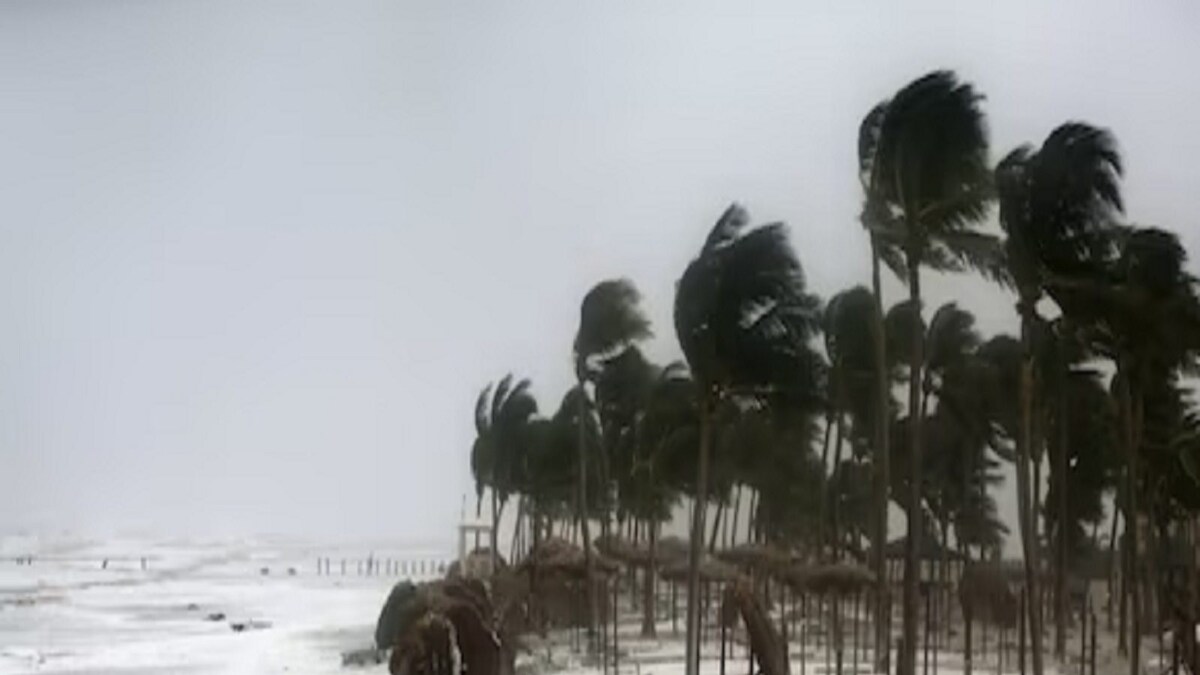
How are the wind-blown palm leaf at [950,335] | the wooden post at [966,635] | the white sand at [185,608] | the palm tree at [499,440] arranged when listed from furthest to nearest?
the white sand at [185,608], the palm tree at [499,440], the wind-blown palm leaf at [950,335], the wooden post at [966,635]

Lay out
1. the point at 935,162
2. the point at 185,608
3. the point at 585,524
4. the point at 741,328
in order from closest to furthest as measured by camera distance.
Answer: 1. the point at 935,162
2. the point at 741,328
3. the point at 585,524
4. the point at 185,608

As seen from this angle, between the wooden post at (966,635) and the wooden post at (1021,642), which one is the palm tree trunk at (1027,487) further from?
the wooden post at (966,635)

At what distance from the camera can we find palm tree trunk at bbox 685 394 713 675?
4219 mm

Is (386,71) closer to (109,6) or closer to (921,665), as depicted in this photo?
(109,6)

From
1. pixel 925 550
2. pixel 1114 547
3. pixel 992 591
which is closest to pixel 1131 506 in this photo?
pixel 1114 547

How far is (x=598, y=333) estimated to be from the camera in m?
4.31

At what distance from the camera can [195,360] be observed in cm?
470

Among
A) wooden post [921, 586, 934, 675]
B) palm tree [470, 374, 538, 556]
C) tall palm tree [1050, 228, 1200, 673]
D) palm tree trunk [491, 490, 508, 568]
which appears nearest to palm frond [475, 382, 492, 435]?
palm tree [470, 374, 538, 556]

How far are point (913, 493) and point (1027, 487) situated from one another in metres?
0.26

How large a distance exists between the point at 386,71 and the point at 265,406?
0.95 metres

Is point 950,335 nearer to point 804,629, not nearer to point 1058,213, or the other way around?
point 1058,213

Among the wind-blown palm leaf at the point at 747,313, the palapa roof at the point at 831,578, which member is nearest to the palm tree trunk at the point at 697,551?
the wind-blown palm leaf at the point at 747,313

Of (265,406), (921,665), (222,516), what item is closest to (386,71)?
(265,406)

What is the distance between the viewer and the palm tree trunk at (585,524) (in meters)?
4.32
